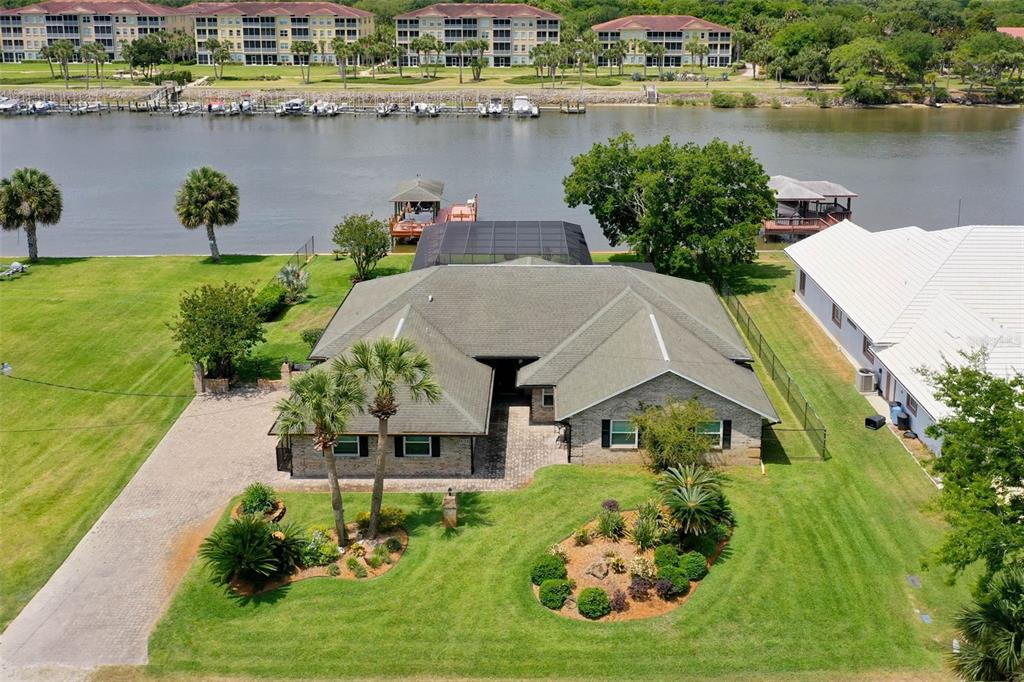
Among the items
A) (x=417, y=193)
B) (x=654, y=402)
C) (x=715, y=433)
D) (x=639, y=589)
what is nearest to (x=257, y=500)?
(x=639, y=589)

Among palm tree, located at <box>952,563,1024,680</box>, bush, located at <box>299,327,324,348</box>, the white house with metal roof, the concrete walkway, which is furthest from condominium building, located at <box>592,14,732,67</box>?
palm tree, located at <box>952,563,1024,680</box>

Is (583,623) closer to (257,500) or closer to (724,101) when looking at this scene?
(257,500)

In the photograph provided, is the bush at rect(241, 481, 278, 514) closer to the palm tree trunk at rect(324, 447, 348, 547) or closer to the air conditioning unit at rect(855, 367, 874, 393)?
the palm tree trunk at rect(324, 447, 348, 547)

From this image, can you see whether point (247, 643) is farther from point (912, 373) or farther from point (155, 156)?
point (155, 156)

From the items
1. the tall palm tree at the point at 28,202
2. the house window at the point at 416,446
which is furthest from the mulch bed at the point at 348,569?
the tall palm tree at the point at 28,202

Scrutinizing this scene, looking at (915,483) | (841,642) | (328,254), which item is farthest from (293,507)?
(328,254)

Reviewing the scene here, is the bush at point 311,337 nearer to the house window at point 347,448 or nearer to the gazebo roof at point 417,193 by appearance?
the house window at point 347,448
